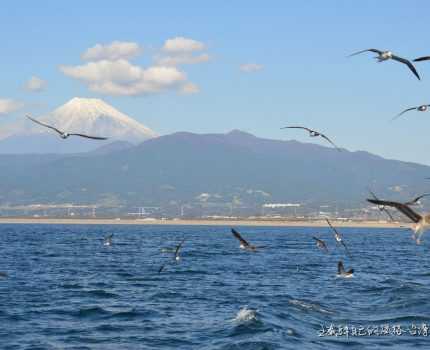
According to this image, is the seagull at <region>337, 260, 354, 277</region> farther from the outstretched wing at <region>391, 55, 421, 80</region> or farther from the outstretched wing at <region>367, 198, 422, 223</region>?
the outstretched wing at <region>367, 198, 422, 223</region>

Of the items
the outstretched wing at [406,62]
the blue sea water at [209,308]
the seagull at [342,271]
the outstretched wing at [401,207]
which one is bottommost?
the blue sea water at [209,308]

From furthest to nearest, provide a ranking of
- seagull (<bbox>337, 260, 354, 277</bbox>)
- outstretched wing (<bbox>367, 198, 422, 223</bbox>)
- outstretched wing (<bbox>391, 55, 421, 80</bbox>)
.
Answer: seagull (<bbox>337, 260, 354, 277</bbox>)
outstretched wing (<bbox>391, 55, 421, 80</bbox>)
outstretched wing (<bbox>367, 198, 422, 223</bbox>)

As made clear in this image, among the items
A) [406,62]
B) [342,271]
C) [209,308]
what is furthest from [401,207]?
[342,271]

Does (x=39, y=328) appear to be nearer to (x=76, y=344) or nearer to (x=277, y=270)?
(x=76, y=344)

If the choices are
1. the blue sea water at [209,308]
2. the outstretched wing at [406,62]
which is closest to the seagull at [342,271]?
the blue sea water at [209,308]

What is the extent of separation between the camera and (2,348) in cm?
2948

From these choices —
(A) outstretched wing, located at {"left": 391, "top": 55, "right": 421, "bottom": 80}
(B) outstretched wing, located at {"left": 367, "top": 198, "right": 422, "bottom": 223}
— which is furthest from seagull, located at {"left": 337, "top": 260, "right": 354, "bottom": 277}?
(B) outstretched wing, located at {"left": 367, "top": 198, "right": 422, "bottom": 223}

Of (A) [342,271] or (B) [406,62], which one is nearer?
(B) [406,62]

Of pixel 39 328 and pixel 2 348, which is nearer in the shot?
pixel 2 348

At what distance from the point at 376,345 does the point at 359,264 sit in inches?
1651

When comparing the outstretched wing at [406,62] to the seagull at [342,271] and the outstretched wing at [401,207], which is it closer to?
the outstretched wing at [401,207]

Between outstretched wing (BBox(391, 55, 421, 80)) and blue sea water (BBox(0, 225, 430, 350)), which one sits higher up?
outstretched wing (BBox(391, 55, 421, 80))

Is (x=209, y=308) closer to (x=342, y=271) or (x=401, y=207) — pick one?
(x=342, y=271)

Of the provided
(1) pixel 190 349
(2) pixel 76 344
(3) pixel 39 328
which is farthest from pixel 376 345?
(3) pixel 39 328
